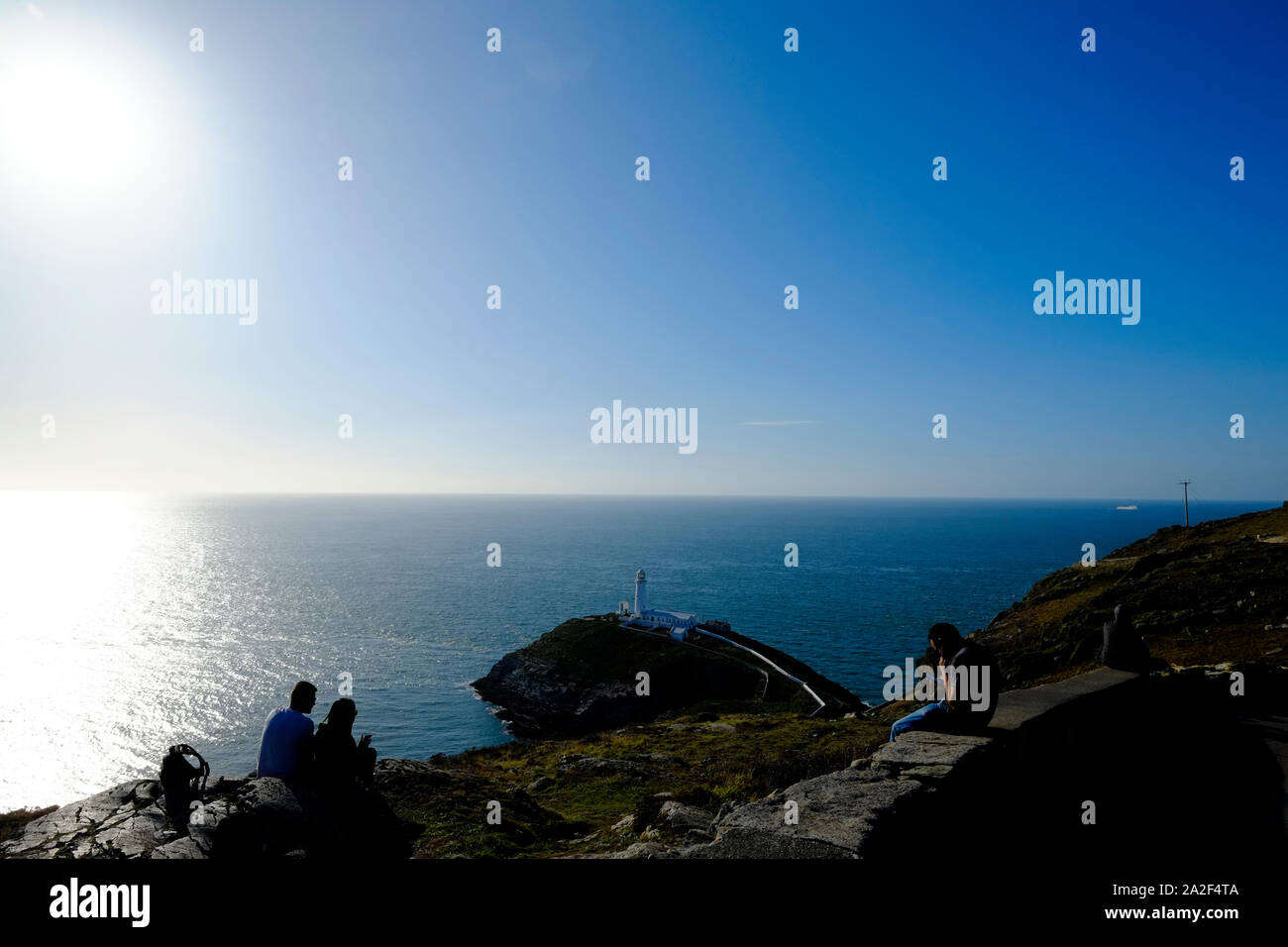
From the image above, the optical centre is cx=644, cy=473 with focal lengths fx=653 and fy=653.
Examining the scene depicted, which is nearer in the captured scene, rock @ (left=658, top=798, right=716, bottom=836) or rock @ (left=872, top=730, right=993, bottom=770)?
rock @ (left=872, top=730, right=993, bottom=770)

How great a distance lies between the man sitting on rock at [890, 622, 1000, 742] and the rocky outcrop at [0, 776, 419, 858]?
5785mm

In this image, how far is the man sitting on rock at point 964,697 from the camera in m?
6.15

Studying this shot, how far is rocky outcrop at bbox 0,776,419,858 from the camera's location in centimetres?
604

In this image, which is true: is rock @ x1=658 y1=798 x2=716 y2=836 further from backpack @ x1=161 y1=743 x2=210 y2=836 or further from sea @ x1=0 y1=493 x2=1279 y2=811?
sea @ x1=0 y1=493 x2=1279 y2=811

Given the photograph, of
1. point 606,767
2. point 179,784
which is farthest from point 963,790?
point 606,767

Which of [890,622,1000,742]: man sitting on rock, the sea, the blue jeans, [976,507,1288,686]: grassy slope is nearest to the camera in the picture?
[890,622,1000,742]: man sitting on rock

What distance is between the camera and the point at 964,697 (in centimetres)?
621

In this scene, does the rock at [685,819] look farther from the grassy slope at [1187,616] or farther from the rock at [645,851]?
the grassy slope at [1187,616]

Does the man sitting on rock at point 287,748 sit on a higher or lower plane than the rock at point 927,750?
lower

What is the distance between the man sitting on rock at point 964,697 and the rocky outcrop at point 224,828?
19.0ft

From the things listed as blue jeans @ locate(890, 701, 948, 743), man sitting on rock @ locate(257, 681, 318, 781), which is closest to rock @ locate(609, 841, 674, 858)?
blue jeans @ locate(890, 701, 948, 743)

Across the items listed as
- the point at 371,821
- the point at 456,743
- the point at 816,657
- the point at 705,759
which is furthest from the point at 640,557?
the point at 371,821

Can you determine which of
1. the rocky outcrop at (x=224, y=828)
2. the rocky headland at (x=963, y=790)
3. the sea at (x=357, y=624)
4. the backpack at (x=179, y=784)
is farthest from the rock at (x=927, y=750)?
the sea at (x=357, y=624)
